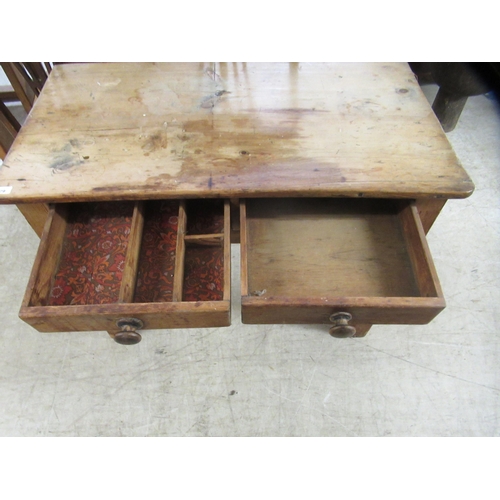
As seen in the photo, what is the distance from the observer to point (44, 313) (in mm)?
905

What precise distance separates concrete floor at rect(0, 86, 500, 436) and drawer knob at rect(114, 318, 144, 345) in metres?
0.41

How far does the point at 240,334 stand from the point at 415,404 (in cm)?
63

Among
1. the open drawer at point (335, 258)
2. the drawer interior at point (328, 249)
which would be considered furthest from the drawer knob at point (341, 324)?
the drawer interior at point (328, 249)

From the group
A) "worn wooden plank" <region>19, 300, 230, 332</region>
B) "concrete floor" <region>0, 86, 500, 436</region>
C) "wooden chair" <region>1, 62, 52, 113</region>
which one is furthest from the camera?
"wooden chair" <region>1, 62, 52, 113</region>

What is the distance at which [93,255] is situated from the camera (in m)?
1.21

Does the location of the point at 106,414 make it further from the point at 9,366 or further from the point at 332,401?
the point at 332,401

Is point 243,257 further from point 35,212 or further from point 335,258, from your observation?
point 35,212

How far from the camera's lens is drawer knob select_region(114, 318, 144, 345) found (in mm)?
939

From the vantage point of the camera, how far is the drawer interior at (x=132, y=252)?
1102 mm

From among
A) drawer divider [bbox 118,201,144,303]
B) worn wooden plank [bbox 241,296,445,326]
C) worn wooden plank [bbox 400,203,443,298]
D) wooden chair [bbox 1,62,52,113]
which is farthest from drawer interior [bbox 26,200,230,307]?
wooden chair [bbox 1,62,52,113]

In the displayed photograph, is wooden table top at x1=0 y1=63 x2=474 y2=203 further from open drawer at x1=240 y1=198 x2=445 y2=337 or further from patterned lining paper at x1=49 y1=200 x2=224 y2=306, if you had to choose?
patterned lining paper at x1=49 y1=200 x2=224 y2=306

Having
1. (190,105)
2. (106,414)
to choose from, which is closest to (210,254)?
(190,105)

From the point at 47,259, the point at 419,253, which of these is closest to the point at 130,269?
the point at 47,259

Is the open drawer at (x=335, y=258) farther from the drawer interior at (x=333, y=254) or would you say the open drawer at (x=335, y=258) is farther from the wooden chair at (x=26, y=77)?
the wooden chair at (x=26, y=77)
